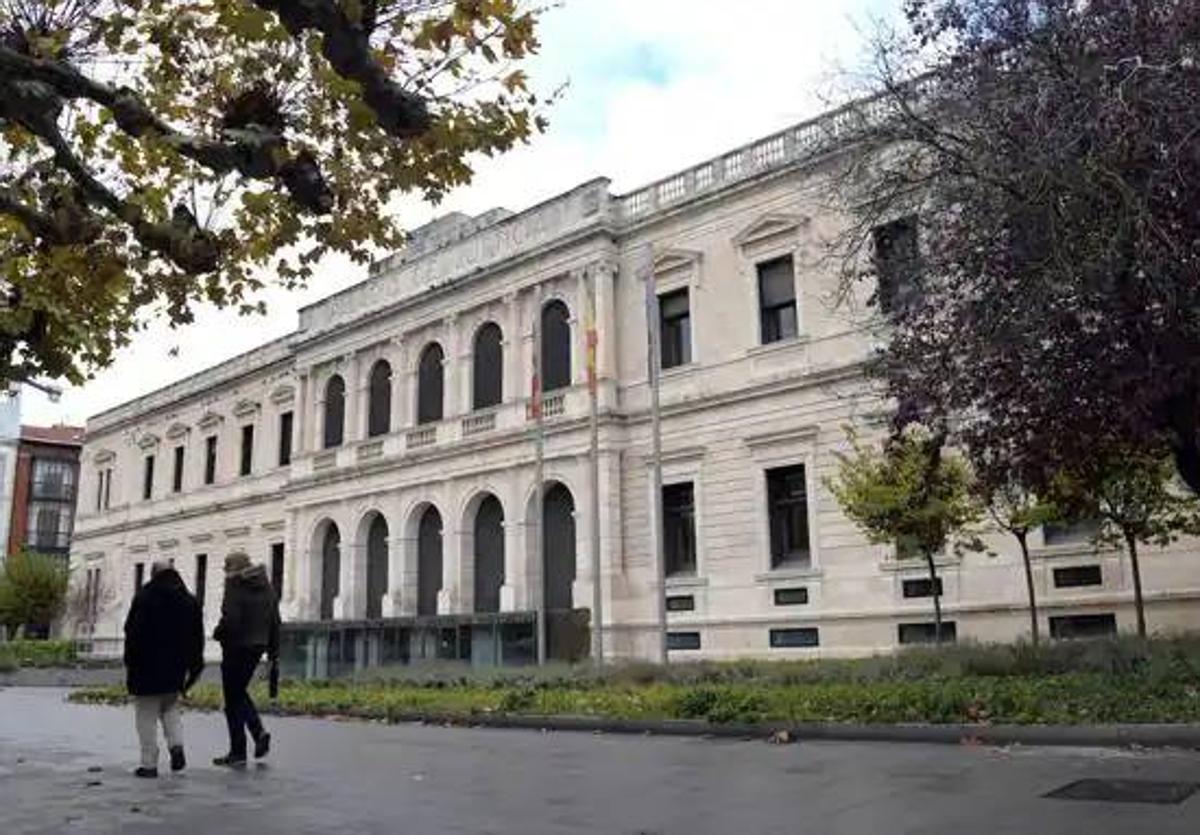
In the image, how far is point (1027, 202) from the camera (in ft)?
34.8

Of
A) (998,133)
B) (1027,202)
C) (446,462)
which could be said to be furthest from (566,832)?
(446,462)

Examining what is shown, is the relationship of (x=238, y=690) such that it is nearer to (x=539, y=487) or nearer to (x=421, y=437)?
(x=539, y=487)

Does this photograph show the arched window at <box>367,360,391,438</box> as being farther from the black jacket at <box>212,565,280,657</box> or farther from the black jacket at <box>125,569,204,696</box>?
the black jacket at <box>125,569,204,696</box>

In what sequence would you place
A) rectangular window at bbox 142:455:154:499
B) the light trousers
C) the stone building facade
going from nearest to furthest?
the light trousers, the stone building facade, rectangular window at bbox 142:455:154:499

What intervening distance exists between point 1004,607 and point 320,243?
54.3ft

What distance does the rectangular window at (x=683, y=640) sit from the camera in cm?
2698

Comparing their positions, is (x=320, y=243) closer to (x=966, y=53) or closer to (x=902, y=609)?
(x=966, y=53)

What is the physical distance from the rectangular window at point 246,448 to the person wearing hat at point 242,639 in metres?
34.7

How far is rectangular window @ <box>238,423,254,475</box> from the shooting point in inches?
1746

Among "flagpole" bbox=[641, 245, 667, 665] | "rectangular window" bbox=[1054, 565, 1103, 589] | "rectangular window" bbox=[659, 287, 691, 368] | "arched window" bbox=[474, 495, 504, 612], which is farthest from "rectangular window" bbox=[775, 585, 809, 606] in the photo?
"arched window" bbox=[474, 495, 504, 612]

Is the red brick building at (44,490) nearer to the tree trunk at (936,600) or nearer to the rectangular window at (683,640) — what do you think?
the rectangular window at (683,640)

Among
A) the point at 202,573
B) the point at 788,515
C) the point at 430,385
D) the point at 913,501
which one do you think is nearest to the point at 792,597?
the point at 788,515

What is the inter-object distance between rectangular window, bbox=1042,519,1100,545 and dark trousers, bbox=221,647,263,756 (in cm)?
1531

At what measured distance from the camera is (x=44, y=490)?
78125 millimetres
